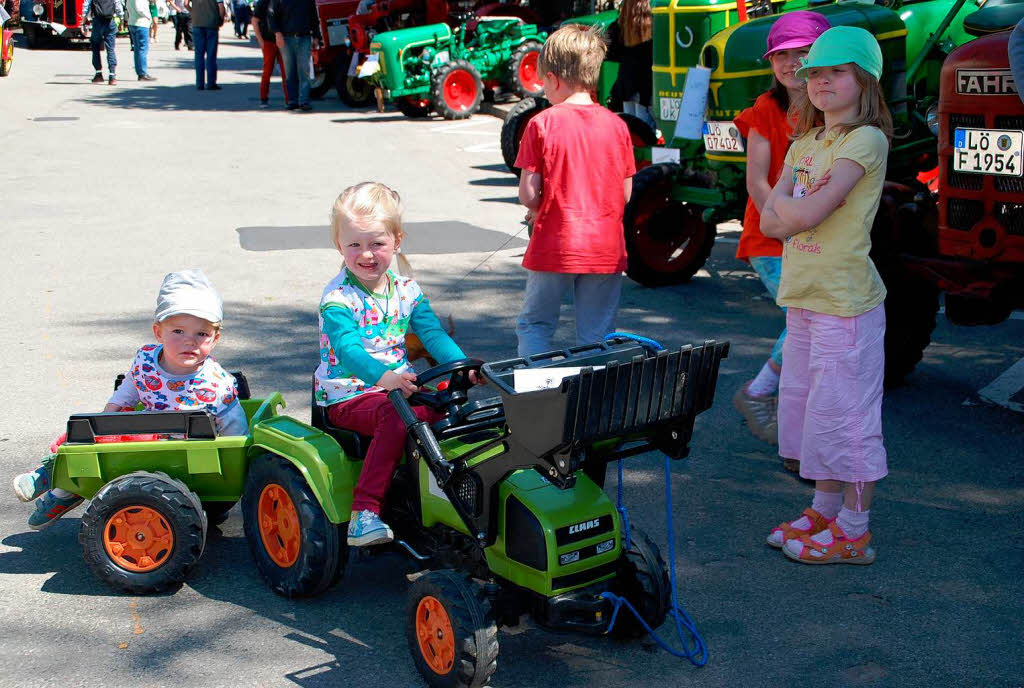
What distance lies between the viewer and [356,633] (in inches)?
146

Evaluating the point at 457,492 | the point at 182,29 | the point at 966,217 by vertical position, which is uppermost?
the point at 182,29

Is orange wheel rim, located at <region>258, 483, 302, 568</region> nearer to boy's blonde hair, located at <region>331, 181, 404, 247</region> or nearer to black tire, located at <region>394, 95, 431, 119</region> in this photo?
boy's blonde hair, located at <region>331, 181, 404, 247</region>

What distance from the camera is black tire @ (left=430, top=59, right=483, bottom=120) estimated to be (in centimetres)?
1672

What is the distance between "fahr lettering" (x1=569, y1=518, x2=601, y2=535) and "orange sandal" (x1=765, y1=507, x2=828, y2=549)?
1.26 meters

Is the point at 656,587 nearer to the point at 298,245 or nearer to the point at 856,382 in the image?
the point at 856,382

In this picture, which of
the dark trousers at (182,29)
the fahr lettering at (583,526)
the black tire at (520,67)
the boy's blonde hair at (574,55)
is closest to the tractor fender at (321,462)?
the fahr lettering at (583,526)

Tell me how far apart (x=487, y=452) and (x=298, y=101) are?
54.6ft

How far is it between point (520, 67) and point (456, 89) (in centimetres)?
98

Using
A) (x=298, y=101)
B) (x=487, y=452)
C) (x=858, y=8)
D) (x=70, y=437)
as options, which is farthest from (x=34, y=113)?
(x=487, y=452)

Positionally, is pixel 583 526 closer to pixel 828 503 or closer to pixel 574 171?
pixel 828 503

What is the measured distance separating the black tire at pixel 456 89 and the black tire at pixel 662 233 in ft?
30.6

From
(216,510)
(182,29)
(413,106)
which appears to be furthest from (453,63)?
(182,29)

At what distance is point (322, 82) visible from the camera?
20.5m

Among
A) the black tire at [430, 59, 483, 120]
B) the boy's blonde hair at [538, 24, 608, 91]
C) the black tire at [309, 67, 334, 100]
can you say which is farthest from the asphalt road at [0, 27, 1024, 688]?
the black tire at [309, 67, 334, 100]
